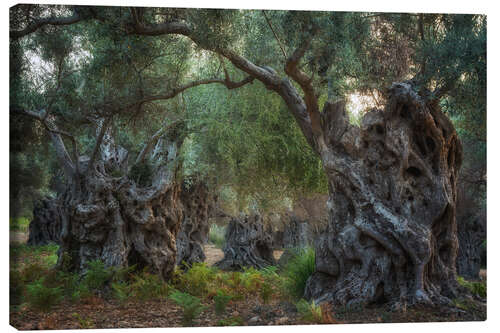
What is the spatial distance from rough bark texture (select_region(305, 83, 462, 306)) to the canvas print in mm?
21

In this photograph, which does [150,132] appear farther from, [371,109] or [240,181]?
[371,109]

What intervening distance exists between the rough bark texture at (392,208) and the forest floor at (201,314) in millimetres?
198

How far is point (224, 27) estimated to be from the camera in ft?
22.5

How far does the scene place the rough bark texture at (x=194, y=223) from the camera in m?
13.9

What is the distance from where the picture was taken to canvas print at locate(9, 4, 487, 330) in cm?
678

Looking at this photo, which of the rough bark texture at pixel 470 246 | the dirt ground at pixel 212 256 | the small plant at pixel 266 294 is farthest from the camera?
the dirt ground at pixel 212 256

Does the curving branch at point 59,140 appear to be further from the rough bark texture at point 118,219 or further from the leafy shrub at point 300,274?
the leafy shrub at point 300,274

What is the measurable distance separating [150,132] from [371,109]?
4.87m

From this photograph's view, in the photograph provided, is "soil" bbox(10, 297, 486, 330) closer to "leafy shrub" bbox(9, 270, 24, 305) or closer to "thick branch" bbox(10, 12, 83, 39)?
"leafy shrub" bbox(9, 270, 24, 305)

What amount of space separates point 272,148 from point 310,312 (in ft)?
12.8

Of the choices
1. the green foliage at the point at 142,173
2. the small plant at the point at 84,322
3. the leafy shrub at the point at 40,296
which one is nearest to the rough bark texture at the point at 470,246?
the green foliage at the point at 142,173

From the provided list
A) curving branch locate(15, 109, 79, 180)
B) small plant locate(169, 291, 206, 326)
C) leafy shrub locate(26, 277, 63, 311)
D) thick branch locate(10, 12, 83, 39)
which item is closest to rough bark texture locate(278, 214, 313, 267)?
curving branch locate(15, 109, 79, 180)

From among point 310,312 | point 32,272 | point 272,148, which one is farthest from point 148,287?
point 272,148
